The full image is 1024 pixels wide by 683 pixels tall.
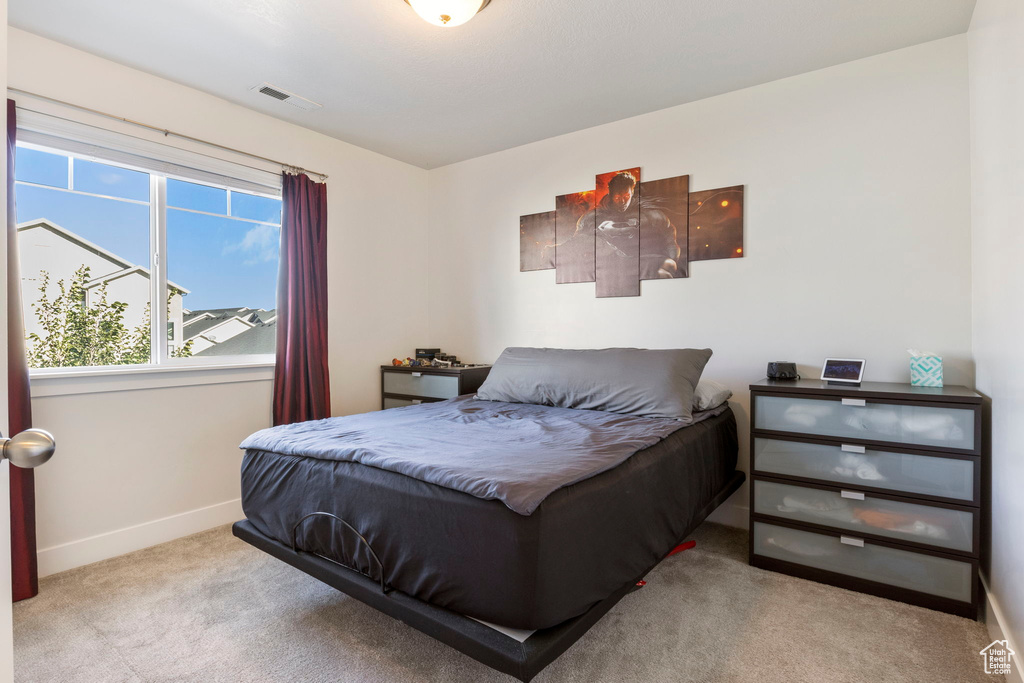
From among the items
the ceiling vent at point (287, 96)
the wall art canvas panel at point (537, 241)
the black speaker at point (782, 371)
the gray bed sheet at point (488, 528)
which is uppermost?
the ceiling vent at point (287, 96)

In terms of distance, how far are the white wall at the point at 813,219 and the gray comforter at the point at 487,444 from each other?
999 mm

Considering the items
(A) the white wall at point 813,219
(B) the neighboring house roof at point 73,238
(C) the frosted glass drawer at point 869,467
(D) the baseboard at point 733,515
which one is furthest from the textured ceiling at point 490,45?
(D) the baseboard at point 733,515

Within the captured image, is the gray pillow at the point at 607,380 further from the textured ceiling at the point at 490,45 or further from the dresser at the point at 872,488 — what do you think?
the textured ceiling at the point at 490,45

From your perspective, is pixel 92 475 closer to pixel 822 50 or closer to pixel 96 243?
pixel 96 243

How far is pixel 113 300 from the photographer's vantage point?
9.21 ft

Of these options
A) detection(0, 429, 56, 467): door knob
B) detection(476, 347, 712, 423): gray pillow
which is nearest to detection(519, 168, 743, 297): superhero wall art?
detection(476, 347, 712, 423): gray pillow

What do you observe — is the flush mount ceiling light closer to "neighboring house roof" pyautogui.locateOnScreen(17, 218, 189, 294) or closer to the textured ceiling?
the textured ceiling

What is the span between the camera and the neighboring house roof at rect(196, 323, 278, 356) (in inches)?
130

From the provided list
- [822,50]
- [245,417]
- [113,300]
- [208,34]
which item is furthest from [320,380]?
[822,50]

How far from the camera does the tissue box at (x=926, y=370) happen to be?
2.39 meters

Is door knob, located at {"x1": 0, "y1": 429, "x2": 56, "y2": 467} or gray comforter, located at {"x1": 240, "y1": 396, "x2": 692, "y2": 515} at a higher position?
door knob, located at {"x1": 0, "y1": 429, "x2": 56, "y2": 467}

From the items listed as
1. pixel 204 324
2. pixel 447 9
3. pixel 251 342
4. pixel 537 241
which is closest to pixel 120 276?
pixel 204 324

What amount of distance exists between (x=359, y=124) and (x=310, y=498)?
2.57 m
